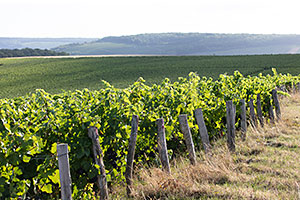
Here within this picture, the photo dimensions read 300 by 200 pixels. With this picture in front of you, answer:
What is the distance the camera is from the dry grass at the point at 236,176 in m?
4.91

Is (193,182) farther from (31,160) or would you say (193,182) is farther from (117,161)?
(31,160)

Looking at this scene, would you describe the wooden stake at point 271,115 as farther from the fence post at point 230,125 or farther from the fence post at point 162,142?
the fence post at point 162,142

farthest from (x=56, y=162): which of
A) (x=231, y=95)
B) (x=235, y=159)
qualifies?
(x=231, y=95)

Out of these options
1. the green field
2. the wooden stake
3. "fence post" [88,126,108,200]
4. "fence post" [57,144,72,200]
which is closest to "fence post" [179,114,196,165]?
"fence post" [88,126,108,200]

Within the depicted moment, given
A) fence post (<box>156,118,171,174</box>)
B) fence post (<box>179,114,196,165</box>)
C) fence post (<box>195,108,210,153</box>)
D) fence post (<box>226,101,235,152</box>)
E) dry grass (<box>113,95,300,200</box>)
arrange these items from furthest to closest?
fence post (<box>226,101,235,152</box>), fence post (<box>195,108,210,153</box>), fence post (<box>179,114,196,165</box>), fence post (<box>156,118,171,174</box>), dry grass (<box>113,95,300,200</box>)

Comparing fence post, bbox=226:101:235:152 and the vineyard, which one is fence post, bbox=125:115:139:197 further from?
fence post, bbox=226:101:235:152

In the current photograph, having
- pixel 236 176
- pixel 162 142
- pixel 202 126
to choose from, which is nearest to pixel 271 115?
A: pixel 202 126

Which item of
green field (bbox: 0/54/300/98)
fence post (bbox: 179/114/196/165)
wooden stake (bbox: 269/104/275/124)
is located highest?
fence post (bbox: 179/114/196/165)

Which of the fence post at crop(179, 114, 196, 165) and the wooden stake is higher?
the fence post at crop(179, 114, 196, 165)

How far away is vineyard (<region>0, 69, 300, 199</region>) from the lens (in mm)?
4281

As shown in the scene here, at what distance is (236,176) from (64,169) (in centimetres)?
286

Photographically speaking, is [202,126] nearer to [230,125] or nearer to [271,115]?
[230,125]

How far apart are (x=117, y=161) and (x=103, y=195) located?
0.76 meters

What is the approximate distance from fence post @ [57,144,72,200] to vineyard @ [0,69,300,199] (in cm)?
22
